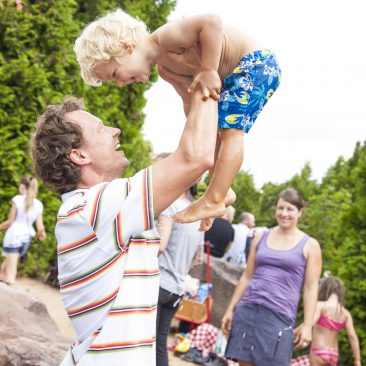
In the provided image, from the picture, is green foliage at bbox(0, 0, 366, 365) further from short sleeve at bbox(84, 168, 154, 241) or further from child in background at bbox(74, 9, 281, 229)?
short sleeve at bbox(84, 168, 154, 241)

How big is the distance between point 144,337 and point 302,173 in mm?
21175

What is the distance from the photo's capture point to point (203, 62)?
1970 millimetres

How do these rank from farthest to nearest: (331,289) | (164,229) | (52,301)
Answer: (52,301) → (331,289) → (164,229)

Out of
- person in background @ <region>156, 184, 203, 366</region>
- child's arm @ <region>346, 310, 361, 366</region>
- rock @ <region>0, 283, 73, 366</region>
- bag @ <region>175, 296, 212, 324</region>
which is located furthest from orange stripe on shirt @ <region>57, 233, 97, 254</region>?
bag @ <region>175, 296, 212, 324</region>

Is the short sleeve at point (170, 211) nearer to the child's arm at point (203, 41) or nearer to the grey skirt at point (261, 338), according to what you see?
the grey skirt at point (261, 338)

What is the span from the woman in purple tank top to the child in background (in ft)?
5.27

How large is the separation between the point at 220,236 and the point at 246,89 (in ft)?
18.9

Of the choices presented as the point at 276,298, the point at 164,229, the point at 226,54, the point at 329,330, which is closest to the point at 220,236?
the point at 329,330

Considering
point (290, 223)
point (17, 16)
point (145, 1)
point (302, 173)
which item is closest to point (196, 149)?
point (290, 223)

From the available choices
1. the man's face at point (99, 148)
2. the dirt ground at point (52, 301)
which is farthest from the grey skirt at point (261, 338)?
the dirt ground at point (52, 301)

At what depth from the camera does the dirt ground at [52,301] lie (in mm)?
6098

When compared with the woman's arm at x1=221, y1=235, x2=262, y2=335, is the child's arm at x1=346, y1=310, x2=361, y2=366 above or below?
below

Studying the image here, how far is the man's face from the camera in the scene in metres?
1.87

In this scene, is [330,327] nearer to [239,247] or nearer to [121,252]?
[239,247]
